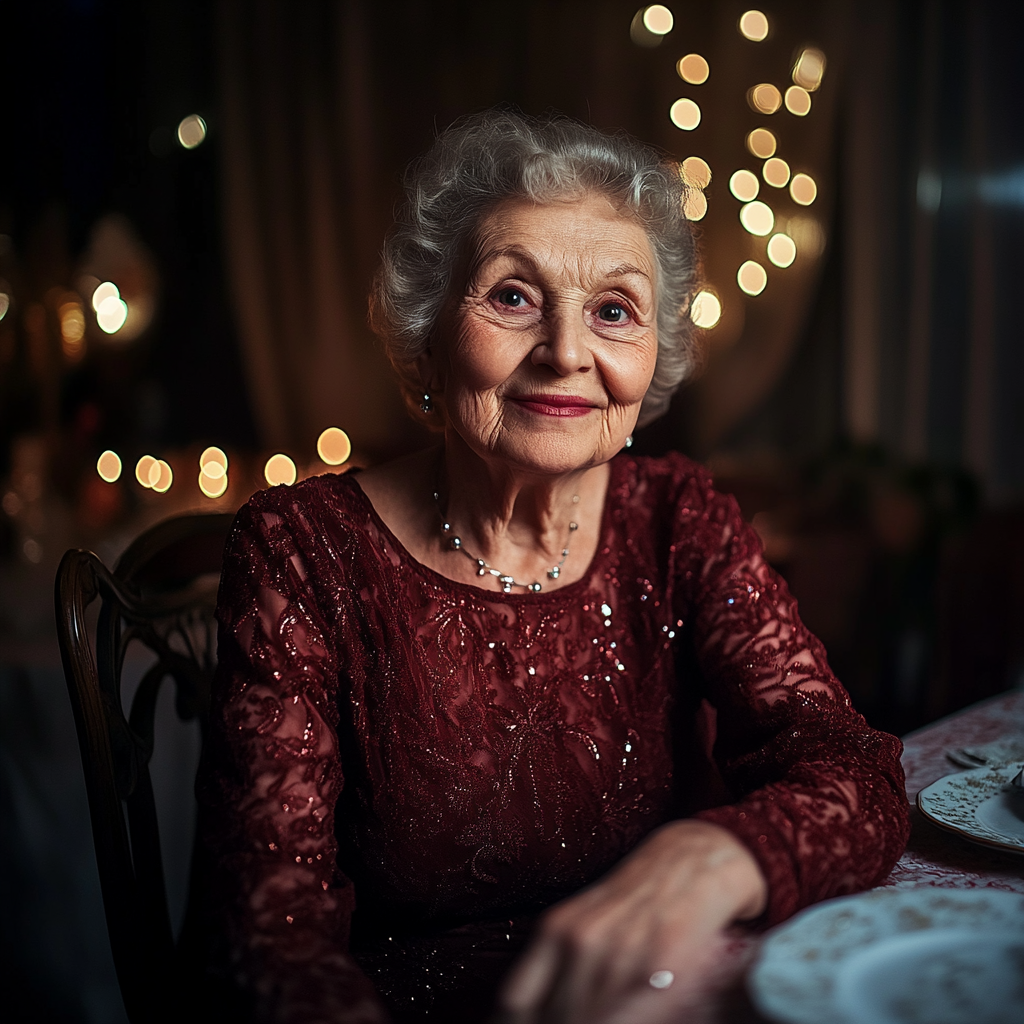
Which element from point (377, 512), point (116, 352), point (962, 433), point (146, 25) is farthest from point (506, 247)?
point (146, 25)

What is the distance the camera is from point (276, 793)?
1169 mm

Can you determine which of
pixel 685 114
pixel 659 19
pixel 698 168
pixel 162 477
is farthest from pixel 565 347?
pixel 659 19

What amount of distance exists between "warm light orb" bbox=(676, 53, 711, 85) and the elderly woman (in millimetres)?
4113

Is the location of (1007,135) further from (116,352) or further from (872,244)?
(116,352)

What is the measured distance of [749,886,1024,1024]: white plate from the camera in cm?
68

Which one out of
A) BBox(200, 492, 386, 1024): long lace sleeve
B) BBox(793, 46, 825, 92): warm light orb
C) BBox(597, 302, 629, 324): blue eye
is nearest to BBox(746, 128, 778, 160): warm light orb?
BBox(793, 46, 825, 92): warm light orb

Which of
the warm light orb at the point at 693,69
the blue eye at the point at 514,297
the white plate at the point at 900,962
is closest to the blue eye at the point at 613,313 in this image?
the blue eye at the point at 514,297

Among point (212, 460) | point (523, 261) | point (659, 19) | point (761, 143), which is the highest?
point (659, 19)

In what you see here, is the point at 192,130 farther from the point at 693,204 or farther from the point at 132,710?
the point at 132,710

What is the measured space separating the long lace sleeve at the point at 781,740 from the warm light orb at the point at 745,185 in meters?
3.87

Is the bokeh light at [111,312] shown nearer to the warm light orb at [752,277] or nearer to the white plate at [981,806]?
the warm light orb at [752,277]

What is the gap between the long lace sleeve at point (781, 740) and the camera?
98cm

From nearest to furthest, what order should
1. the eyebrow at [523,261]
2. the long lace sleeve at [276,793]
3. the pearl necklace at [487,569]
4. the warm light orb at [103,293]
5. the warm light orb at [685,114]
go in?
the long lace sleeve at [276,793]
the eyebrow at [523,261]
the pearl necklace at [487,569]
the warm light orb at [103,293]
the warm light orb at [685,114]

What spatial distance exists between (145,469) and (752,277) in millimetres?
3209
